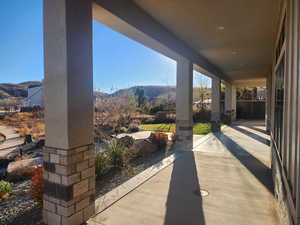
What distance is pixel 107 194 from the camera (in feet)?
10.1

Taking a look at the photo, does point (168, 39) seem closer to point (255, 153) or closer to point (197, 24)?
point (197, 24)

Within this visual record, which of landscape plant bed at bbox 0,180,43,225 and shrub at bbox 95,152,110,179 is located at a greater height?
shrub at bbox 95,152,110,179

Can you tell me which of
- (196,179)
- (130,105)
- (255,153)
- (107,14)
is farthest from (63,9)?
(130,105)

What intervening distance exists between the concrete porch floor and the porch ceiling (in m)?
3.13

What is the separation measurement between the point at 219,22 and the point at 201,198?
3377mm

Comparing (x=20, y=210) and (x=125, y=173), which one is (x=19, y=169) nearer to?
(x=20, y=210)

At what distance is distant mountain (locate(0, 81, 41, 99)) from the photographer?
14.0ft

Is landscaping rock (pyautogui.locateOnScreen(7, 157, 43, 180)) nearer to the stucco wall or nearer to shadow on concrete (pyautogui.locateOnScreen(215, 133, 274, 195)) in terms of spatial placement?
the stucco wall

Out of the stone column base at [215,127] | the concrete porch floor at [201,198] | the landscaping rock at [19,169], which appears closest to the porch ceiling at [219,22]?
the concrete porch floor at [201,198]

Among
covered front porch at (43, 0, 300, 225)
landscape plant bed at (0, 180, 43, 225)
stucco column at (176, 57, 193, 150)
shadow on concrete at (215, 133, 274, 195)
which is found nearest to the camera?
covered front porch at (43, 0, 300, 225)

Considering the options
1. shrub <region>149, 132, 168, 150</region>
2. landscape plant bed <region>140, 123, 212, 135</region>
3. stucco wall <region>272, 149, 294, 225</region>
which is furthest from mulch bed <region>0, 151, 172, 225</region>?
landscape plant bed <region>140, 123, 212, 135</region>

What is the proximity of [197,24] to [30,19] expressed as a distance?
3.23 metres

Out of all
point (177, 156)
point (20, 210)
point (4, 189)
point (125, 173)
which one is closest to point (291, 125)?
point (125, 173)

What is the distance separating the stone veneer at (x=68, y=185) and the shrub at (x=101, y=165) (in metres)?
1.19
